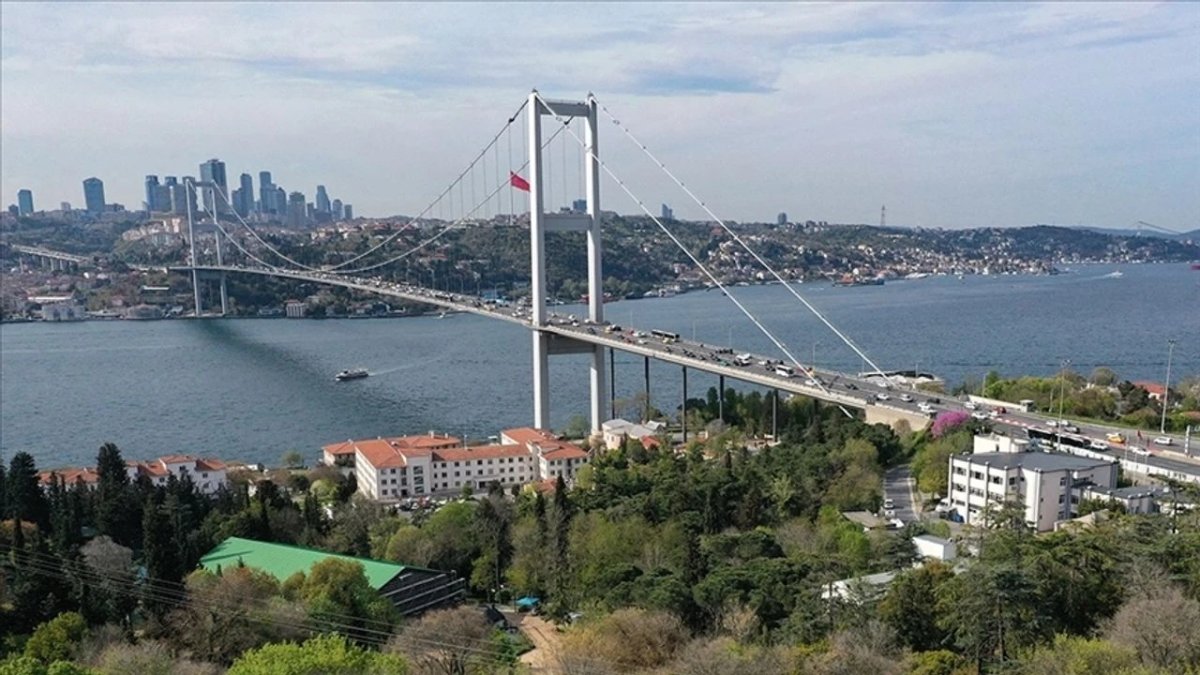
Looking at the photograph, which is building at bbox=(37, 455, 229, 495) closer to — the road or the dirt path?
the dirt path

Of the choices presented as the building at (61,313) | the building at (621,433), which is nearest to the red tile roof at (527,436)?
the building at (621,433)

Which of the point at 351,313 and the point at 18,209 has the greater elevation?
the point at 18,209

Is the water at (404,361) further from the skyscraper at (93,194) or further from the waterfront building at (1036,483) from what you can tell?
the skyscraper at (93,194)

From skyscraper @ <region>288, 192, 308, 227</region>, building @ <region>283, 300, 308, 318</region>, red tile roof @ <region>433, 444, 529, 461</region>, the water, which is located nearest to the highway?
the water

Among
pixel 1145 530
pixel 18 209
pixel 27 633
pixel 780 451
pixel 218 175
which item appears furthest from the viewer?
pixel 18 209

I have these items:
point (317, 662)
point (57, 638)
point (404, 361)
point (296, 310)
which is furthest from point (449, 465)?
point (296, 310)

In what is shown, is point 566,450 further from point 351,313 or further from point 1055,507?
point 351,313

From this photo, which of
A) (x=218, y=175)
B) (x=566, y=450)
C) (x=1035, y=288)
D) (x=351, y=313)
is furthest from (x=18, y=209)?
(x=566, y=450)
